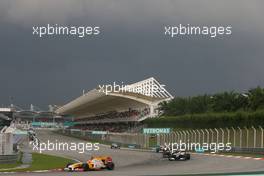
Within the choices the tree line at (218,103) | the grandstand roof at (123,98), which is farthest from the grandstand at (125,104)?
the tree line at (218,103)

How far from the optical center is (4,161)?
31.3 metres

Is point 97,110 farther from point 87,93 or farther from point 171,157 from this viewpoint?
point 171,157

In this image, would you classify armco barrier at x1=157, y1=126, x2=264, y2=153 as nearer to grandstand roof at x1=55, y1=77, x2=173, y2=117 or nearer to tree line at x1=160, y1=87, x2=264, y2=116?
tree line at x1=160, y1=87, x2=264, y2=116

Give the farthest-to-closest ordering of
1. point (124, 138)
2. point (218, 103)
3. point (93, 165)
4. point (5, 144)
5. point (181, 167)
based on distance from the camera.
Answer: point (218, 103)
point (124, 138)
point (5, 144)
point (93, 165)
point (181, 167)

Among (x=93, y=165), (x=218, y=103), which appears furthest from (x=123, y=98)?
(x=93, y=165)

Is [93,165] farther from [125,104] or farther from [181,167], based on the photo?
[125,104]

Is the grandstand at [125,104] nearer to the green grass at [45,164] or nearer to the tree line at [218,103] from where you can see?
the tree line at [218,103]

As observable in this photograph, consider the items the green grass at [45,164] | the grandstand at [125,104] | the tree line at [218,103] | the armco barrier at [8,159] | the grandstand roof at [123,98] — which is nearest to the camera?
the green grass at [45,164]

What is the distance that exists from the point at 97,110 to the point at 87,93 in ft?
62.0

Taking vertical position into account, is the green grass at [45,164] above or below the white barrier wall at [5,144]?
below

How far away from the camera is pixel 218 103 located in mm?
78375

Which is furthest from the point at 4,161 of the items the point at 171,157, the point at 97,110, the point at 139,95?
the point at 97,110

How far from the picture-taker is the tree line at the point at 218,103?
222 feet

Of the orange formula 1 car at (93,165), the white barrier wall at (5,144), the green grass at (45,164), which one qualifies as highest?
the white barrier wall at (5,144)
